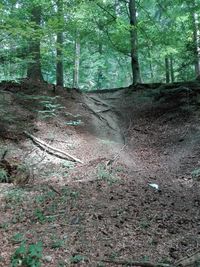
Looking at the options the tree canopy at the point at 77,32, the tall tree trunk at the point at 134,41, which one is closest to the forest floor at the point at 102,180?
the tall tree trunk at the point at 134,41

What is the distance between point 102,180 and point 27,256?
11.6 ft

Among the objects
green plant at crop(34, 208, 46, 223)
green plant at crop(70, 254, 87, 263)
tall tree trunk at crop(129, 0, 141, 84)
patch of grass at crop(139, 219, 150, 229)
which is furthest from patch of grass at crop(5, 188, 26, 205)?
tall tree trunk at crop(129, 0, 141, 84)

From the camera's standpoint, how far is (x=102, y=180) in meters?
7.69

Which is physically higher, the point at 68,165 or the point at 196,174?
the point at 68,165

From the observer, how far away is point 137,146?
12.0m

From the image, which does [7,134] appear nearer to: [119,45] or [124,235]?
[124,235]

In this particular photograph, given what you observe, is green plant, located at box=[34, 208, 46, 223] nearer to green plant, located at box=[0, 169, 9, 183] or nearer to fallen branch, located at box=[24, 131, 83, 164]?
green plant, located at box=[0, 169, 9, 183]

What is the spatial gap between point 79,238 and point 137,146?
7.33m

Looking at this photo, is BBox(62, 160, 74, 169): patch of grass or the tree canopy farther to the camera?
BBox(62, 160, 74, 169): patch of grass

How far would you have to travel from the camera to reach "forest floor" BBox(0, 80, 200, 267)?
4.75m

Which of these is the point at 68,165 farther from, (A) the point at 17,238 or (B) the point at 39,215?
(A) the point at 17,238

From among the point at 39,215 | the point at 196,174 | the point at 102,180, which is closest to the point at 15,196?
the point at 39,215

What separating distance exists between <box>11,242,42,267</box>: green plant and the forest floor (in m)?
0.02

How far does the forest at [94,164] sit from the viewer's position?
479cm
